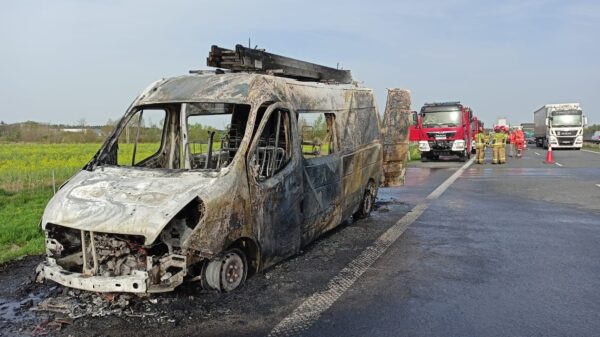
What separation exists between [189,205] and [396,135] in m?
6.68

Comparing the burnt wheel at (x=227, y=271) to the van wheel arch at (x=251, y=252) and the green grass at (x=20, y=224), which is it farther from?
the green grass at (x=20, y=224)

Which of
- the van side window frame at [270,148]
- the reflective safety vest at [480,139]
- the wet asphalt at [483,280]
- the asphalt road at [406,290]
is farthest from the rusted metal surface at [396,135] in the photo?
the reflective safety vest at [480,139]

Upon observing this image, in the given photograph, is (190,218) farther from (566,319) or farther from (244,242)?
(566,319)


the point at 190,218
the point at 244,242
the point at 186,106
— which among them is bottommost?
the point at 244,242

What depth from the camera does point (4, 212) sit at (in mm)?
10406

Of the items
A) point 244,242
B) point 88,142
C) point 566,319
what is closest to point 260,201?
point 244,242

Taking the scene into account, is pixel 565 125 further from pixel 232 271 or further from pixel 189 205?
pixel 189 205

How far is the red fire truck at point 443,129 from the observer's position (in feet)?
79.0

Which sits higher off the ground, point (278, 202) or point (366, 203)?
point (278, 202)

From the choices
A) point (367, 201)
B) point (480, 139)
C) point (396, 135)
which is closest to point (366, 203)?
point (367, 201)

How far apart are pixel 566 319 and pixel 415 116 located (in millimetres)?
21333

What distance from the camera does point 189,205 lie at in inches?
179

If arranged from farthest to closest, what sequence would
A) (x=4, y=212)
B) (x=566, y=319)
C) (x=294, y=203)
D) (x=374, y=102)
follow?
(x=4, y=212), (x=374, y=102), (x=294, y=203), (x=566, y=319)

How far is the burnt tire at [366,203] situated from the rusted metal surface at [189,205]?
186cm
